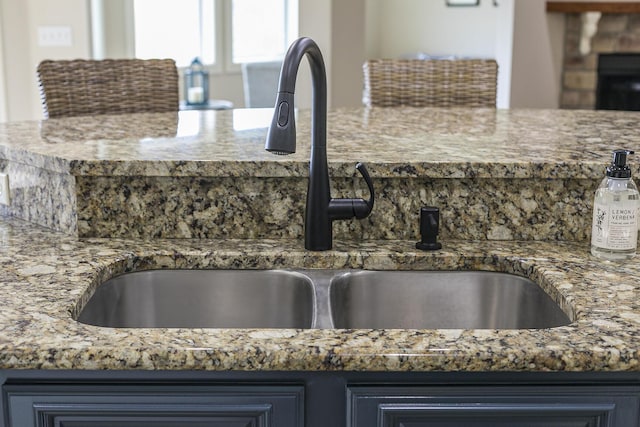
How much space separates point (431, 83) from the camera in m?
2.97

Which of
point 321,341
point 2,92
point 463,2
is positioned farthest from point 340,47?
point 463,2

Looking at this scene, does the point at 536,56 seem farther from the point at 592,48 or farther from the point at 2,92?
the point at 2,92

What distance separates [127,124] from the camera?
7.26 ft

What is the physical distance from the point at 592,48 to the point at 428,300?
498 cm

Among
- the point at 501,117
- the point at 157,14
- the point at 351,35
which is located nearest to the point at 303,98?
the point at 351,35

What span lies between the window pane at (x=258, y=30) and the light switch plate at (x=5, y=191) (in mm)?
6091

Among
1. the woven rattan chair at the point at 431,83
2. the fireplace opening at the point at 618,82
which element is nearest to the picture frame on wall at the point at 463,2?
the fireplace opening at the point at 618,82

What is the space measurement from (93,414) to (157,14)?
6.24 metres

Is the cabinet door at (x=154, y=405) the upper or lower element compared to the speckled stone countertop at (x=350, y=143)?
lower

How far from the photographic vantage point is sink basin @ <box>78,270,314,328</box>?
147 centimetres

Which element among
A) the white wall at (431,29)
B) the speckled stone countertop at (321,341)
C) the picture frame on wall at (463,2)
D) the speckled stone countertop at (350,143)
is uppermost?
the picture frame on wall at (463,2)

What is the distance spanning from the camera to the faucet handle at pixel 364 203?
1.45 metres

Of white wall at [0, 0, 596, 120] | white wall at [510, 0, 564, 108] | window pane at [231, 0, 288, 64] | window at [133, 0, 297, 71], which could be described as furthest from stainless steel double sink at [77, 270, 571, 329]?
window pane at [231, 0, 288, 64]

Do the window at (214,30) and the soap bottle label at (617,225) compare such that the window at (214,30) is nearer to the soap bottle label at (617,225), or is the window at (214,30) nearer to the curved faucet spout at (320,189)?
the curved faucet spout at (320,189)
